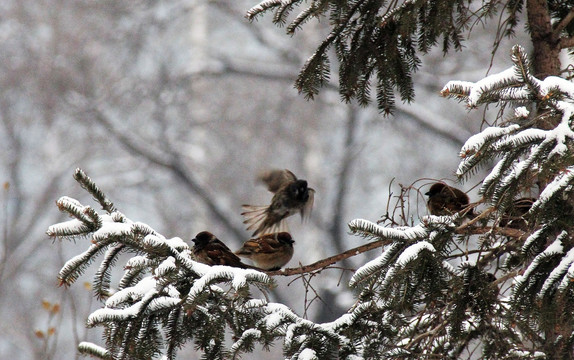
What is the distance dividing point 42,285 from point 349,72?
50.1ft

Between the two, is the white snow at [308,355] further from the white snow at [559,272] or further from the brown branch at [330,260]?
the white snow at [559,272]

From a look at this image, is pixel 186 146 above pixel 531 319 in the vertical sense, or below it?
above

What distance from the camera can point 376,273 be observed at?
10.8 ft

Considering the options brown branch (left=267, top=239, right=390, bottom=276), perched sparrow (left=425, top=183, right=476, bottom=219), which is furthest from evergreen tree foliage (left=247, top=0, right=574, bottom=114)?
perched sparrow (left=425, top=183, right=476, bottom=219)

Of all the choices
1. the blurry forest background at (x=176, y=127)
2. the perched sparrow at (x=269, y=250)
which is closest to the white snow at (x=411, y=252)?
the perched sparrow at (x=269, y=250)

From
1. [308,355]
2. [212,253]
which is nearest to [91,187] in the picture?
[308,355]

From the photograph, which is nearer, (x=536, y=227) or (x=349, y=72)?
(x=536, y=227)

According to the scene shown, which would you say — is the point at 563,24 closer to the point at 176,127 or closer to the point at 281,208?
the point at 281,208

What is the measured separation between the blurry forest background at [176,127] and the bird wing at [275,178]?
7605 mm

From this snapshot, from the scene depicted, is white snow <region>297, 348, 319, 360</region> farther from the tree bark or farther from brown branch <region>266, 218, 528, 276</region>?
the tree bark

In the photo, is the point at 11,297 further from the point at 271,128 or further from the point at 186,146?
the point at 271,128

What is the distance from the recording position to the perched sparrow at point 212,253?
463 cm

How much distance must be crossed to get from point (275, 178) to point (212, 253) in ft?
9.61

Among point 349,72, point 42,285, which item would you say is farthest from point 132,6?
point 349,72
